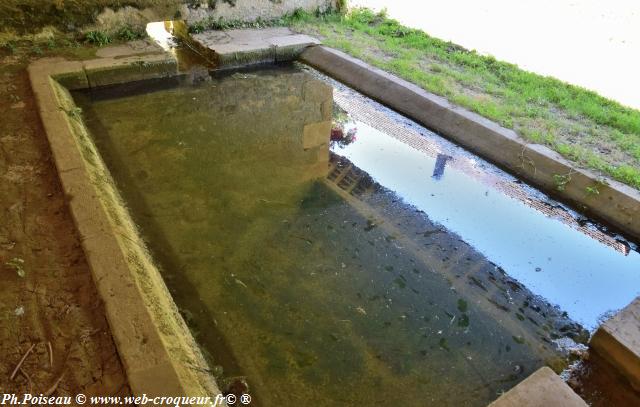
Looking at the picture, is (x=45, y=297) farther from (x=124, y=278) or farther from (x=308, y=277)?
(x=308, y=277)

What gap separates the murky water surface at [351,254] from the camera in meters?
2.69

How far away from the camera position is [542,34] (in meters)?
7.72

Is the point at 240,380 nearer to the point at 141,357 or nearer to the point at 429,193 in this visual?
the point at 141,357

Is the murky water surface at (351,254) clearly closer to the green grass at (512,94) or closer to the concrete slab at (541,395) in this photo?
the concrete slab at (541,395)

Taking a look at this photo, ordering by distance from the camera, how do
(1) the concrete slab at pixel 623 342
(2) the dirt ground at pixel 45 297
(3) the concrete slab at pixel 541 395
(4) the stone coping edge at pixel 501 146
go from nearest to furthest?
(2) the dirt ground at pixel 45 297, (3) the concrete slab at pixel 541 395, (1) the concrete slab at pixel 623 342, (4) the stone coping edge at pixel 501 146

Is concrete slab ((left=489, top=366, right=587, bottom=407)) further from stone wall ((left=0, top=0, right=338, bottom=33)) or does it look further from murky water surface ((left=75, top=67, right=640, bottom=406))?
stone wall ((left=0, top=0, right=338, bottom=33))

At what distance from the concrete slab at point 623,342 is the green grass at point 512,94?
174cm

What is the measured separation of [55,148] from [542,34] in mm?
7835

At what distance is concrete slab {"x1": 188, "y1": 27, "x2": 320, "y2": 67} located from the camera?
21.4 feet

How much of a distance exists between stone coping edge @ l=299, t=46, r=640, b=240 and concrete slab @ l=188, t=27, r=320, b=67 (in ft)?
2.37

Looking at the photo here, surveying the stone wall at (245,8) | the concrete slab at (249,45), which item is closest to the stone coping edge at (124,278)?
the concrete slab at (249,45)

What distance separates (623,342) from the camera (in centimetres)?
261

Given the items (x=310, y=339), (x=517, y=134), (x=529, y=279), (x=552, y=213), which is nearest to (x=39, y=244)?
(x=310, y=339)

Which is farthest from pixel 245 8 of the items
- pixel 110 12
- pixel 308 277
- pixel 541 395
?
pixel 541 395
